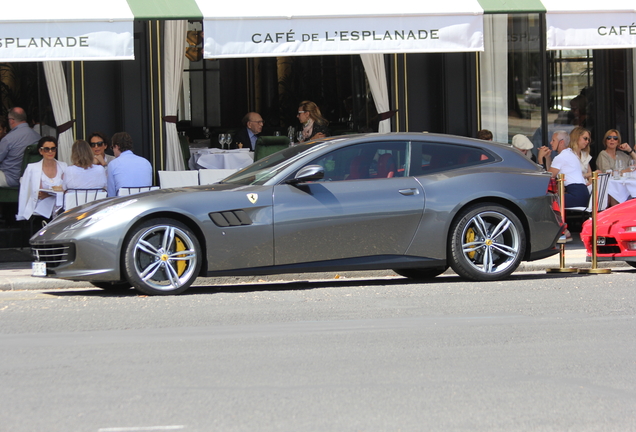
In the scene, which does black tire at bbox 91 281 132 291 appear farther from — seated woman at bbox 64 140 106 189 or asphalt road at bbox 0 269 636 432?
seated woman at bbox 64 140 106 189

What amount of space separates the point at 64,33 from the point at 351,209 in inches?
177

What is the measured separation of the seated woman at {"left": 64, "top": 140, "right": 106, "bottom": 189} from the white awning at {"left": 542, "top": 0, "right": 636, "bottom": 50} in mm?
5670

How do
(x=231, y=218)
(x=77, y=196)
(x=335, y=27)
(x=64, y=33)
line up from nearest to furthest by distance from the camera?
(x=231, y=218) → (x=64, y=33) → (x=77, y=196) → (x=335, y=27)

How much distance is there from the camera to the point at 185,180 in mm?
11945

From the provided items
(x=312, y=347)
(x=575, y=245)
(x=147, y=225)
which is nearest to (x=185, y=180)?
(x=147, y=225)

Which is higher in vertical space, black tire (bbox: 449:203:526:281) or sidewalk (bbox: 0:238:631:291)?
black tire (bbox: 449:203:526:281)

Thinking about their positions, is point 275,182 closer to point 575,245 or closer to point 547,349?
point 547,349

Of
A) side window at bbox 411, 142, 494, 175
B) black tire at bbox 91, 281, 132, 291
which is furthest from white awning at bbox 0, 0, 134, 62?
side window at bbox 411, 142, 494, 175

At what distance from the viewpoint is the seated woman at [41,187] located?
36.3ft

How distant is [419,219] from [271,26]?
3.86 metres

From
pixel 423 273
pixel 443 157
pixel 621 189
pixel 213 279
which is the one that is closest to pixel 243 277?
pixel 213 279

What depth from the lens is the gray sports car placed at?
774 centimetres

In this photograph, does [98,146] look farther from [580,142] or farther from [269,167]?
[580,142]

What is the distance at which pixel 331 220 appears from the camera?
26.2 ft
